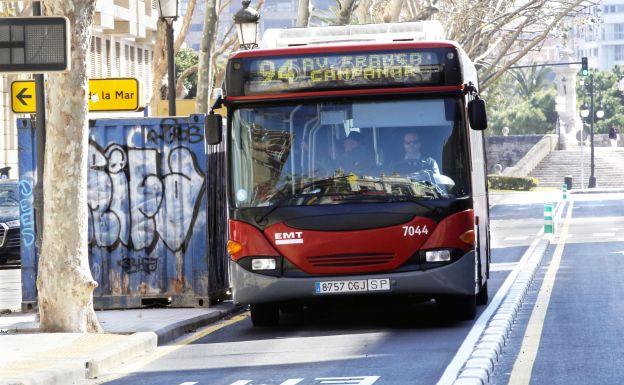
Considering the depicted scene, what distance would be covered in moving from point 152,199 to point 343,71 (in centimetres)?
327

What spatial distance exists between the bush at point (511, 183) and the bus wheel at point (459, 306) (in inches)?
3003

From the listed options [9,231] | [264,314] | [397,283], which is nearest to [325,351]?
[397,283]

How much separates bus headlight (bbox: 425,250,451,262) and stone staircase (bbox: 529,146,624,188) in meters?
85.4

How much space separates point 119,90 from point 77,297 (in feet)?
16.0

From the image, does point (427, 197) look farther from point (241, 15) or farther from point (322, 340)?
point (241, 15)

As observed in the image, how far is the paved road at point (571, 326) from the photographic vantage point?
11.4 metres

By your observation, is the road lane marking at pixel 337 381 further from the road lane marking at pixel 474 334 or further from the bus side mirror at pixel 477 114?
the bus side mirror at pixel 477 114

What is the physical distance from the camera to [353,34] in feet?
55.4

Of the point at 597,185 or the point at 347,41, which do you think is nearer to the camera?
the point at 347,41

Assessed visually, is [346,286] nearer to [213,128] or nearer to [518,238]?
[213,128]

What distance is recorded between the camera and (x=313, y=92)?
15531mm

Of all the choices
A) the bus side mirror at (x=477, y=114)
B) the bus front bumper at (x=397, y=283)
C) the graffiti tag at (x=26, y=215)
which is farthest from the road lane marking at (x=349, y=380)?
the graffiti tag at (x=26, y=215)

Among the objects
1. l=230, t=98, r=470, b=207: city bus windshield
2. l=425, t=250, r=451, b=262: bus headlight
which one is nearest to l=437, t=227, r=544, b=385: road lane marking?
l=425, t=250, r=451, b=262: bus headlight

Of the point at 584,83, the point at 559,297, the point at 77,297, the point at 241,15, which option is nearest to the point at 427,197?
the point at 77,297
